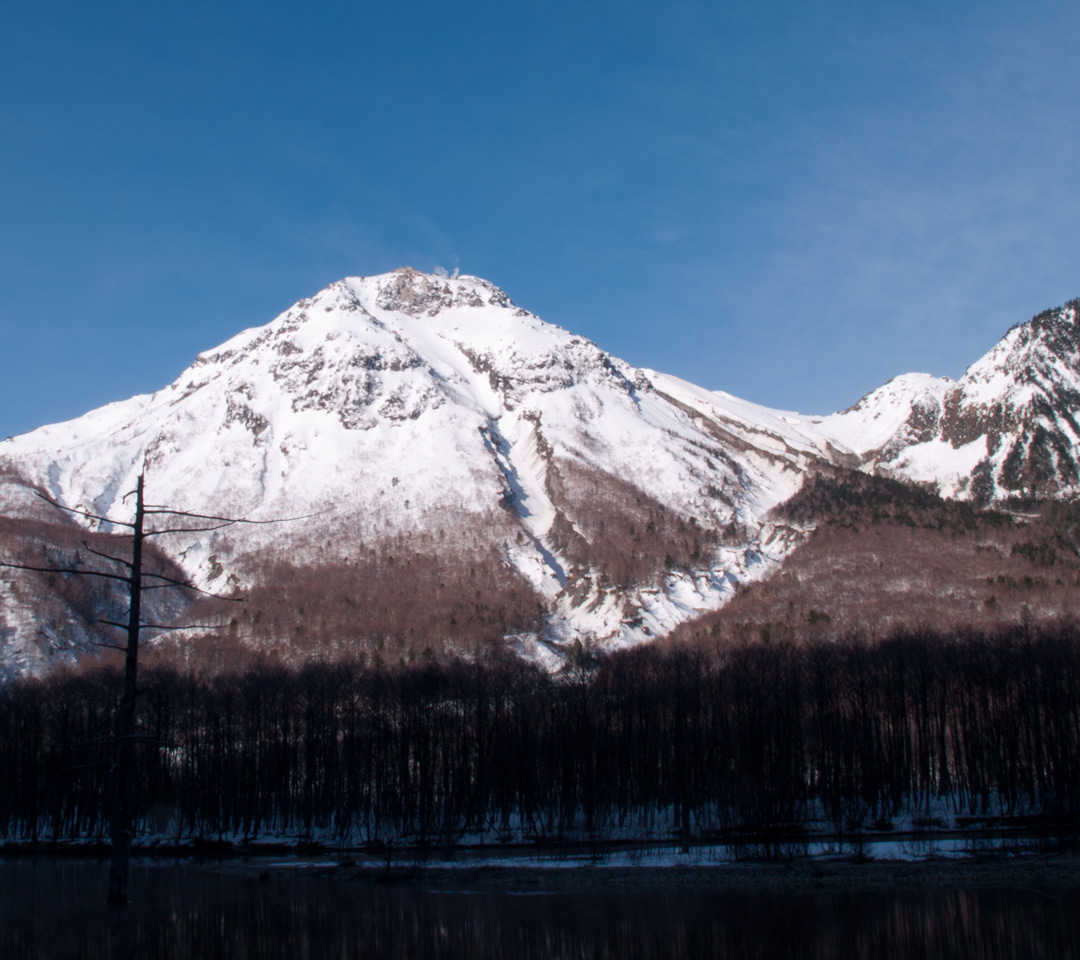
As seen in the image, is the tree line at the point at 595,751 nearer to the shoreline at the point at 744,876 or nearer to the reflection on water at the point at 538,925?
the shoreline at the point at 744,876

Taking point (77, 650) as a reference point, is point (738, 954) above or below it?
below

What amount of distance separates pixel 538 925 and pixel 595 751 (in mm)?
52734

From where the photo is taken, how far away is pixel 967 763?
79562 millimetres

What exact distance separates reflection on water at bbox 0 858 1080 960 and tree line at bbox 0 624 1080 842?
31.4 m

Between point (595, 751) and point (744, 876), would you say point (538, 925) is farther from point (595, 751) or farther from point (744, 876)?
point (595, 751)

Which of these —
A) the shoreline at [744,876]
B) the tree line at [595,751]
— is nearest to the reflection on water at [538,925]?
the shoreline at [744,876]

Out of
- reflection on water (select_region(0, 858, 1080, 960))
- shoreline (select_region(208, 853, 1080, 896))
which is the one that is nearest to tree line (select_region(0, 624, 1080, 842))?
shoreline (select_region(208, 853, 1080, 896))

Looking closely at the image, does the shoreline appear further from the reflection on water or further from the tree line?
the tree line

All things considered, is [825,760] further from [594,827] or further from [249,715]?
[249,715]

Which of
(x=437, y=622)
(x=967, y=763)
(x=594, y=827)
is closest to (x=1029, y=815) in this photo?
(x=967, y=763)

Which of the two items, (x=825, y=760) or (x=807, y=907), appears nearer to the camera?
(x=807, y=907)

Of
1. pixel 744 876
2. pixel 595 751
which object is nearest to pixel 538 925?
pixel 744 876

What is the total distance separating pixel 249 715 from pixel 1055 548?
168714 millimetres

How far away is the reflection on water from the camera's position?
94.8 ft
